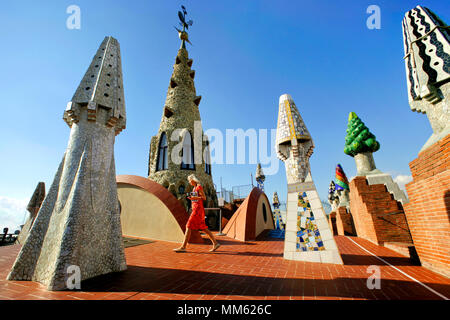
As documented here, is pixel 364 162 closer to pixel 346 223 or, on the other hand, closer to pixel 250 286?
pixel 346 223

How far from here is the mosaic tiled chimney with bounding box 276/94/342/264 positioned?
411cm

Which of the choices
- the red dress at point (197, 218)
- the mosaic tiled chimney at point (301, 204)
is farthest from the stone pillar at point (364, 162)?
the red dress at point (197, 218)

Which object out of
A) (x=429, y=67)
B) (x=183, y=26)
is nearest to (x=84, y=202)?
(x=429, y=67)

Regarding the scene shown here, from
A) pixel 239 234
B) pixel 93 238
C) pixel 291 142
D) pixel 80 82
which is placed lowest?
pixel 239 234

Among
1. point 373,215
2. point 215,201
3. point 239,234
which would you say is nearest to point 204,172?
point 215,201

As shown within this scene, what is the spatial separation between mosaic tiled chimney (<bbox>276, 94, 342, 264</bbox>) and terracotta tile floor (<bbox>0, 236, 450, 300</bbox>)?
0.89 feet

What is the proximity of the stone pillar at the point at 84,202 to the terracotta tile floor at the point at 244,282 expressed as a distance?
9.6 inches

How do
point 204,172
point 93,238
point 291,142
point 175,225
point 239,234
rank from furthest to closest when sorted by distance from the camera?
point 204,172 → point 239,234 → point 175,225 → point 291,142 → point 93,238

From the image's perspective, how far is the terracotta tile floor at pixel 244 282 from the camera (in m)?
2.32

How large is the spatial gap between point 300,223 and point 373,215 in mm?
3656

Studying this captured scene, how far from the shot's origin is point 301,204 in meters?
4.46

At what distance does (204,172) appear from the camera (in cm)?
1462
